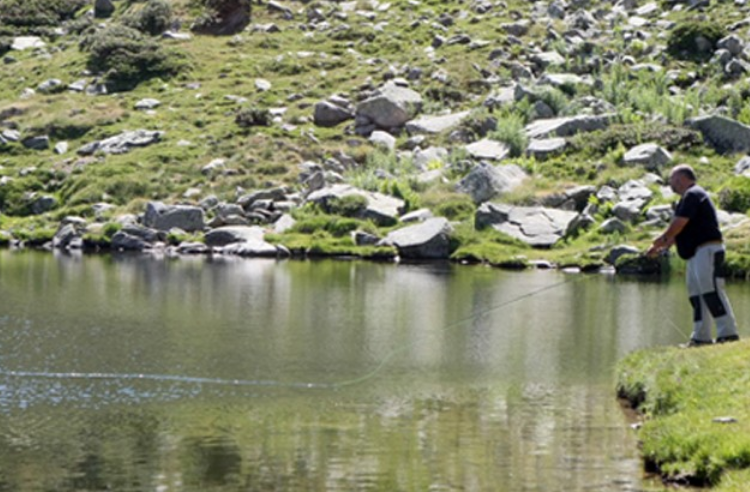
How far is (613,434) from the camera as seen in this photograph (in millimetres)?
19484

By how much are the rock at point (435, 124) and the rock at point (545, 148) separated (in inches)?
A: 289

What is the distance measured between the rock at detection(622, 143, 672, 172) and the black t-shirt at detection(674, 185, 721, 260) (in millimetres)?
42650

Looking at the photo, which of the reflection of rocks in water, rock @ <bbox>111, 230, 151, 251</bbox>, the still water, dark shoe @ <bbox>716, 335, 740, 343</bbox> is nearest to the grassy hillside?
rock @ <bbox>111, 230, 151, 251</bbox>

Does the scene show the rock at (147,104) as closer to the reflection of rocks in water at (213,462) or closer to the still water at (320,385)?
the still water at (320,385)

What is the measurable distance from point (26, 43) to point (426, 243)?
58101mm

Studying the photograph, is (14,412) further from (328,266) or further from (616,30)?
(616,30)

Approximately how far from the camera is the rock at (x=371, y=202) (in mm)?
64562

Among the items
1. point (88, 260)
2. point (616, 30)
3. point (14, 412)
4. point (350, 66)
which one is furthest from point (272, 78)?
point (14, 412)

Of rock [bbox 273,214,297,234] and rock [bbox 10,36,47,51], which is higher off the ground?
rock [bbox 10,36,47,51]

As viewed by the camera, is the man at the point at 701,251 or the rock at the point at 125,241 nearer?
the man at the point at 701,251

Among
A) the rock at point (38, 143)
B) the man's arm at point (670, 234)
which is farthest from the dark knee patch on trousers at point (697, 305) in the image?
the rock at point (38, 143)

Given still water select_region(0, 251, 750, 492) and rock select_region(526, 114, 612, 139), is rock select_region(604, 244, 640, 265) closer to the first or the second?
still water select_region(0, 251, 750, 492)

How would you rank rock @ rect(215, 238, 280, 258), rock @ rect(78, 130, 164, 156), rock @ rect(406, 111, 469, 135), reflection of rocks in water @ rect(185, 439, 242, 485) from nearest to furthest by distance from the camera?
reflection of rocks in water @ rect(185, 439, 242, 485) → rock @ rect(215, 238, 280, 258) → rock @ rect(406, 111, 469, 135) → rock @ rect(78, 130, 164, 156)

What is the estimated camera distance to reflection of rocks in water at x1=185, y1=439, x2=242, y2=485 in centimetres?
1656
